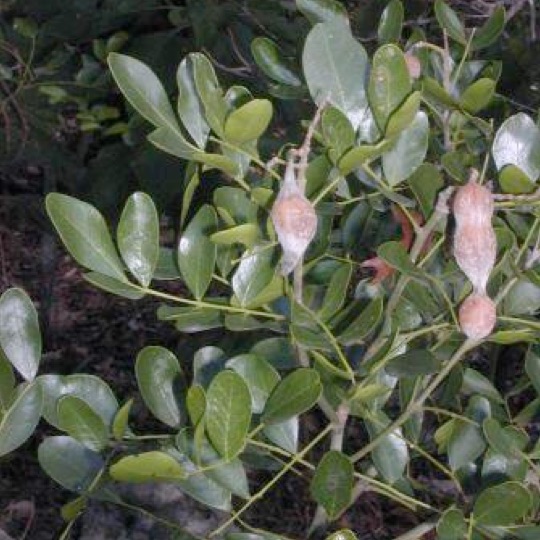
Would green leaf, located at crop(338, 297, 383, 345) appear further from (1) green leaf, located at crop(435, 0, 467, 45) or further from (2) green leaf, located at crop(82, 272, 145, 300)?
(1) green leaf, located at crop(435, 0, 467, 45)

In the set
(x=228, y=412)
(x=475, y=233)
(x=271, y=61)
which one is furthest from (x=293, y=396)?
(x=271, y=61)

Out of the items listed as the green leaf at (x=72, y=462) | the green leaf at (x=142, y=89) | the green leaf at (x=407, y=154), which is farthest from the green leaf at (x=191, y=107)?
the green leaf at (x=72, y=462)

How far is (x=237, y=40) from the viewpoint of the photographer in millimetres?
1818

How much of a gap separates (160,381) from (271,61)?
0.28 m

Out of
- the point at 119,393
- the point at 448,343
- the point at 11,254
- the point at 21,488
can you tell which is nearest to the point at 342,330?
the point at 448,343

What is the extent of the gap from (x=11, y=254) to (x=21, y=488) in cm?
102

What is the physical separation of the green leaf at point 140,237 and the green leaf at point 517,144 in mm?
220

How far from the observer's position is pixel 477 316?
66 centimetres

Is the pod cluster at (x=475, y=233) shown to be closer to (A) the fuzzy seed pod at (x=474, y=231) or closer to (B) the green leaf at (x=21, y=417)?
(A) the fuzzy seed pod at (x=474, y=231)

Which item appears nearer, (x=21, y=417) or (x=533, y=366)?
(x=21, y=417)

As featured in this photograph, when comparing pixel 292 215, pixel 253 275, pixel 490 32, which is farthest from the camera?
pixel 490 32

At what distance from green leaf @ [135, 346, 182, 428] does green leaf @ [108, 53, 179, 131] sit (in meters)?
0.15

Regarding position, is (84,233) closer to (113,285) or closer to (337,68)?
(113,285)

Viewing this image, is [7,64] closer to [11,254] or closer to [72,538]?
[72,538]
